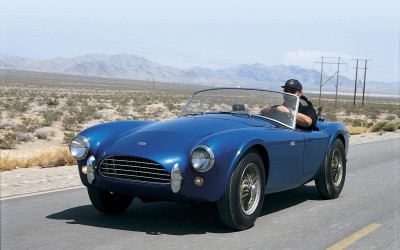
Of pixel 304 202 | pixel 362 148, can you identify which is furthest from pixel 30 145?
pixel 304 202

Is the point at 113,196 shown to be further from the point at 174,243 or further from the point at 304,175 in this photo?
the point at 304,175

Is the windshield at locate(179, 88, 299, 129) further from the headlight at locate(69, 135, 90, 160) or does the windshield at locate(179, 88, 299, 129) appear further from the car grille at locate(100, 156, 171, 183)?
the car grille at locate(100, 156, 171, 183)

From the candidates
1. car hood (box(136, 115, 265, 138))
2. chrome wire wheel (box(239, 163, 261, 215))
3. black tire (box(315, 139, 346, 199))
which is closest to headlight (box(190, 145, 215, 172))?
car hood (box(136, 115, 265, 138))

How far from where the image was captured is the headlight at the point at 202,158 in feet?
19.0

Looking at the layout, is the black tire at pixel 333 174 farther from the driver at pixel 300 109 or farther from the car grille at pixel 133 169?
the car grille at pixel 133 169

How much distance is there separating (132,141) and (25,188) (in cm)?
344

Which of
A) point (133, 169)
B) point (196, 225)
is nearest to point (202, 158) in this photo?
point (133, 169)

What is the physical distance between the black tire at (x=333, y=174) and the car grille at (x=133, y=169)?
3.11 m

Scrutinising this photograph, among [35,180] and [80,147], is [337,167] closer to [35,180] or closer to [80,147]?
[80,147]

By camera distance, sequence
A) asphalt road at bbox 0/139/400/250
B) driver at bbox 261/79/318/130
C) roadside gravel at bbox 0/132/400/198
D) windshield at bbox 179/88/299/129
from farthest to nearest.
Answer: roadside gravel at bbox 0/132/400/198
driver at bbox 261/79/318/130
windshield at bbox 179/88/299/129
asphalt road at bbox 0/139/400/250

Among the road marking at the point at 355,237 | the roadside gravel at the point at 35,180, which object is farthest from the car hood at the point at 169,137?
the roadside gravel at the point at 35,180

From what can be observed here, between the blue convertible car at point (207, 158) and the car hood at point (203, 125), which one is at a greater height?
the car hood at point (203, 125)

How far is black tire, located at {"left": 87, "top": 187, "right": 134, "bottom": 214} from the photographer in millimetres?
6719

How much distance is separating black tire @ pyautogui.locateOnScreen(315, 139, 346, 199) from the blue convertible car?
1.30 ft
